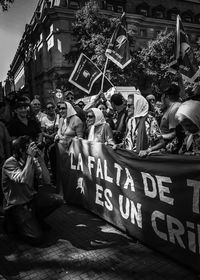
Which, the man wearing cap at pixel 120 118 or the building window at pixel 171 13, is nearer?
the man wearing cap at pixel 120 118

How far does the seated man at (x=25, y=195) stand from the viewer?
3.68 metres

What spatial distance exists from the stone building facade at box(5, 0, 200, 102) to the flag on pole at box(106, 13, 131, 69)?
23.7 metres

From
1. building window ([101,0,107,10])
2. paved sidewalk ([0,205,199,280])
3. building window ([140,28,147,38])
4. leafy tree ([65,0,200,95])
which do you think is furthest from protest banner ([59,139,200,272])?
building window ([140,28,147,38])

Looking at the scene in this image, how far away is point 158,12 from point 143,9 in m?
3.05

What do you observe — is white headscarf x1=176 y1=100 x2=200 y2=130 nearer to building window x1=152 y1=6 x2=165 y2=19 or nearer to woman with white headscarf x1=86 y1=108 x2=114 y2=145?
woman with white headscarf x1=86 y1=108 x2=114 y2=145

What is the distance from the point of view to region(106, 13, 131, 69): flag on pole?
804cm

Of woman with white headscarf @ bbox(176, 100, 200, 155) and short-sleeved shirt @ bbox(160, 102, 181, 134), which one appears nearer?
woman with white headscarf @ bbox(176, 100, 200, 155)

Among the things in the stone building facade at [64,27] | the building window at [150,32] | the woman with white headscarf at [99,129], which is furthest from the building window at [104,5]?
the woman with white headscarf at [99,129]

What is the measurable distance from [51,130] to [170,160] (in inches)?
185

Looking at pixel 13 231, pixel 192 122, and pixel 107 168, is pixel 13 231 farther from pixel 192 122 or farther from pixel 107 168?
pixel 192 122

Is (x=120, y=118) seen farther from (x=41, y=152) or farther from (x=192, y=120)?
(x=192, y=120)

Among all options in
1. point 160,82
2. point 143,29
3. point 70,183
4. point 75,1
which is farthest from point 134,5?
point 70,183

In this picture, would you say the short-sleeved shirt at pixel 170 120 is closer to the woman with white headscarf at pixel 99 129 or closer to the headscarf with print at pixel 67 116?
the woman with white headscarf at pixel 99 129

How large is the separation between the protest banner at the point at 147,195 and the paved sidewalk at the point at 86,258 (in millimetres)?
140
